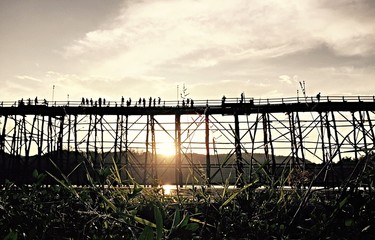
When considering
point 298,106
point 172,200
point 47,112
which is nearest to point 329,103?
point 298,106

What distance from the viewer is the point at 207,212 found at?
0.98m

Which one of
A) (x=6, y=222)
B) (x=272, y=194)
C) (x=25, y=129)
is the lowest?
(x=6, y=222)

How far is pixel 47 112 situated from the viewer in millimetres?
19688

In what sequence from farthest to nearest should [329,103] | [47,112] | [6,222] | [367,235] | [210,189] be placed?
[47,112]
[329,103]
[6,222]
[210,189]
[367,235]

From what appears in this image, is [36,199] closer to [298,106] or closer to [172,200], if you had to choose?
[172,200]

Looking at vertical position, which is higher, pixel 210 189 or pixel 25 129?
pixel 25 129

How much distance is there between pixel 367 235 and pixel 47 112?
2057 centimetres

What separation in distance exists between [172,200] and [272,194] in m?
0.64

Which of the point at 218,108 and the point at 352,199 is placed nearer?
the point at 352,199

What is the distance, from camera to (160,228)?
26.3 inches

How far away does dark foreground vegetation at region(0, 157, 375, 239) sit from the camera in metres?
1.04

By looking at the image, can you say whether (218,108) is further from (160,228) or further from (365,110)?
(160,228)

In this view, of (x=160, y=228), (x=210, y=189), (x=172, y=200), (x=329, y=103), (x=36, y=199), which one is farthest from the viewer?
(x=329, y=103)

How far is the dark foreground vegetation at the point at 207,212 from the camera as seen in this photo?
1.04m
